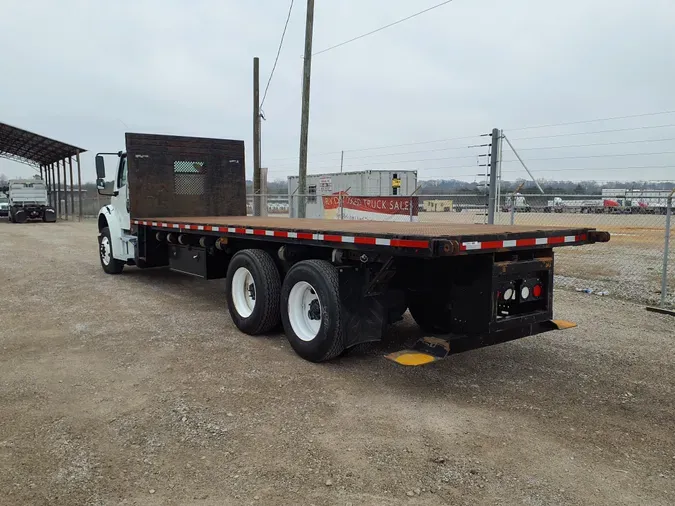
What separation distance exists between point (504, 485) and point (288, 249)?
11.4 ft

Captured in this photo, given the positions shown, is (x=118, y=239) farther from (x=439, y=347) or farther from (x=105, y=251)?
(x=439, y=347)

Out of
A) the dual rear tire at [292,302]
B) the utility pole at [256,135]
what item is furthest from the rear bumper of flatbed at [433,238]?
the utility pole at [256,135]

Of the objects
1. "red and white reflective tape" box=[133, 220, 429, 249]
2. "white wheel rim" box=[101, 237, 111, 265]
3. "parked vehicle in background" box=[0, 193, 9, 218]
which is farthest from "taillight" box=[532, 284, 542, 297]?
"parked vehicle in background" box=[0, 193, 9, 218]

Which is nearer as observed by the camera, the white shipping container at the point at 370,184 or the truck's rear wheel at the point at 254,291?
the truck's rear wheel at the point at 254,291

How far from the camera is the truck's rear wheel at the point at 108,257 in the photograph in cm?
1089

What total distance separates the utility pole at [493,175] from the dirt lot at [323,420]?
3.62m

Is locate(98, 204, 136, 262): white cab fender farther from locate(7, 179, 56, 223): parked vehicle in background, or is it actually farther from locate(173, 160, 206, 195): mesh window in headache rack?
locate(7, 179, 56, 223): parked vehicle in background

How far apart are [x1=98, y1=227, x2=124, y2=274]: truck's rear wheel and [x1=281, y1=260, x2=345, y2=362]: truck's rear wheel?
6.44 m

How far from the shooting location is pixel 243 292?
6691 millimetres

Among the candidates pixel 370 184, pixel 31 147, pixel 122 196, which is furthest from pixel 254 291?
pixel 31 147

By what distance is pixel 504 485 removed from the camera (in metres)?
3.23

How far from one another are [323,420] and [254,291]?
8.48ft

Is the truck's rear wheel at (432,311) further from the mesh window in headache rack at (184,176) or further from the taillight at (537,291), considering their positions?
the mesh window in headache rack at (184,176)

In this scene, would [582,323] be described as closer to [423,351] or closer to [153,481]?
[423,351]
